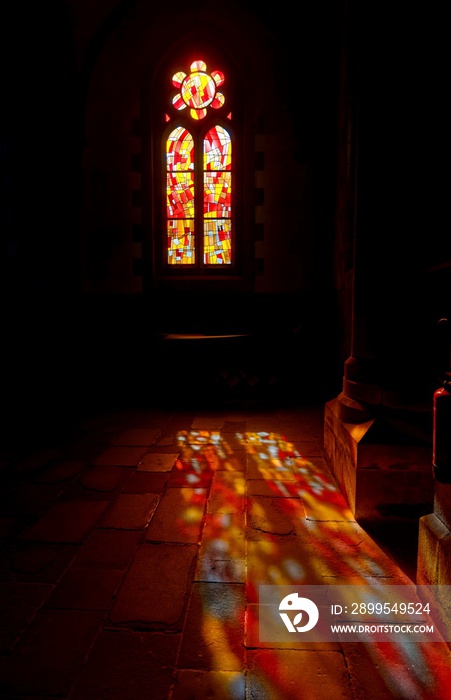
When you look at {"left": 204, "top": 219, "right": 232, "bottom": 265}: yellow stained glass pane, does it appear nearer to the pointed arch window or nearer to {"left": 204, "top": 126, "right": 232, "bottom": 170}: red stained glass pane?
the pointed arch window

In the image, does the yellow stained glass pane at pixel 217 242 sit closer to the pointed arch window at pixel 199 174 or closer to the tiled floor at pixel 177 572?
the pointed arch window at pixel 199 174

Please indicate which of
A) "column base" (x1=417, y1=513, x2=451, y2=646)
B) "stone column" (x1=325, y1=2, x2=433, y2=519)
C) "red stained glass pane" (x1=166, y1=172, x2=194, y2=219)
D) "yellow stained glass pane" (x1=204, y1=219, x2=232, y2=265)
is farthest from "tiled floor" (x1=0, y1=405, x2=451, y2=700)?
"red stained glass pane" (x1=166, y1=172, x2=194, y2=219)

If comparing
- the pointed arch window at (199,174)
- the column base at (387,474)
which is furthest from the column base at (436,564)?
the pointed arch window at (199,174)

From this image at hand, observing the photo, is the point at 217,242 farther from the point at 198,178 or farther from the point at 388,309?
the point at 388,309

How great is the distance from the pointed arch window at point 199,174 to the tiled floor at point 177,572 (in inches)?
136

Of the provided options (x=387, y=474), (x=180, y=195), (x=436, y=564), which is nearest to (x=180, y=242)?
(x=180, y=195)

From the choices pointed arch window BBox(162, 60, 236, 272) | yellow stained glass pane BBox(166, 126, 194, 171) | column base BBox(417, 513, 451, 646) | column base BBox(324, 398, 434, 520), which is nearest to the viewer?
column base BBox(417, 513, 451, 646)

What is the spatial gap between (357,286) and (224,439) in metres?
1.92

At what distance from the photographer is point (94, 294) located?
6.16 meters

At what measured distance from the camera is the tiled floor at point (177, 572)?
1408mm

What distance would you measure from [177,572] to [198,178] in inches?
215

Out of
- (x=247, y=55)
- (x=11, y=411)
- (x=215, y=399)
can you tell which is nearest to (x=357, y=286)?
(x=215, y=399)

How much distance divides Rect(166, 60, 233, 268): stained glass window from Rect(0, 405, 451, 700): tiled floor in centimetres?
350

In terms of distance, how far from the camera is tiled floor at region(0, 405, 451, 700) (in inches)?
55.4
